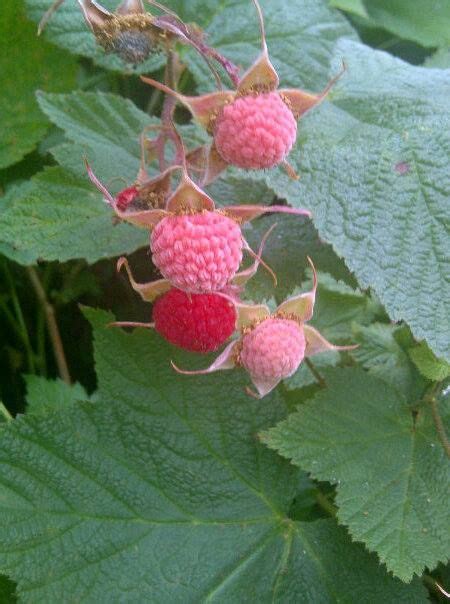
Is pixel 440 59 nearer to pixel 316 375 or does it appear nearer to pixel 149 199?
pixel 316 375

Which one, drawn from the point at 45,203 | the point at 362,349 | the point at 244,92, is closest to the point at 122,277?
the point at 45,203

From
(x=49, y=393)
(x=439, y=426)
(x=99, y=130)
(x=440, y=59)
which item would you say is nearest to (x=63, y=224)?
(x=99, y=130)

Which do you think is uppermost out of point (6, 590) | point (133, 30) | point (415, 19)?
point (133, 30)

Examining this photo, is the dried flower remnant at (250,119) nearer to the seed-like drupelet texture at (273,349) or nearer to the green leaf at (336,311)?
→ the seed-like drupelet texture at (273,349)

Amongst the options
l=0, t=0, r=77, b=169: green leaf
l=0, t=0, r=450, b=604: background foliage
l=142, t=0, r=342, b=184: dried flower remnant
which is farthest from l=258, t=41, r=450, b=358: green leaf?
l=0, t=0, r=77, b=169: green leaf

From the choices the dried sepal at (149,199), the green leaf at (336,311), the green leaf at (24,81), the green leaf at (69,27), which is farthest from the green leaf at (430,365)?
the green leaf at (24,81)

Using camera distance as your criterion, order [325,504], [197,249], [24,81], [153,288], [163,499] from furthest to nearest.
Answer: [24,81] → [325,504] → [163,499] → [153,288] → [197,249]
